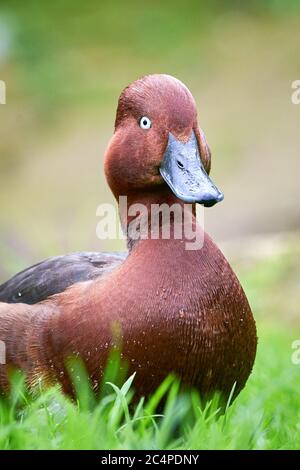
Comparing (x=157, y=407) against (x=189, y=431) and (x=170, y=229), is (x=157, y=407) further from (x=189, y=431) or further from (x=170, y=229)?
(x=170, y=229)

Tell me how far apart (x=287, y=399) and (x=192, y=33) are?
8.33 m

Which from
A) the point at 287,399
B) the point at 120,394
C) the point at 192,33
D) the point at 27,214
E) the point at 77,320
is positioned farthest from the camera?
the point at 192,33

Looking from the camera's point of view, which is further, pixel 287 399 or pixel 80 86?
pixel 80 86

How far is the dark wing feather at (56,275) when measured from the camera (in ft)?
13.7

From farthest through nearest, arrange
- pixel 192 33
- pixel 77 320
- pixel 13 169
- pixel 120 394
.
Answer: pixel 192 33 < pixel 13 169 < pixel 77 320 < pixel 120 394

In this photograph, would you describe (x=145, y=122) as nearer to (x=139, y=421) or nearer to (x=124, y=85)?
(x=139, y=421)

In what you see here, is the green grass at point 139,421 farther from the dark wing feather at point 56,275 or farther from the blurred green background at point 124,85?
the blurred green background at point 124,85

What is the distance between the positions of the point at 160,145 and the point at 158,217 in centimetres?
28

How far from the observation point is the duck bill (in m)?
3.76

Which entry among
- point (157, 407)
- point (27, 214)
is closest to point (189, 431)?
point (157, 407)

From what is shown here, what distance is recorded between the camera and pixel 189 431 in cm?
362

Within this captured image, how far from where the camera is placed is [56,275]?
14.0ft

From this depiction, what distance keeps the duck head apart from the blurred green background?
559 centimetres

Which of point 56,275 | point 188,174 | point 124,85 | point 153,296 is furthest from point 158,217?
point 124,85
